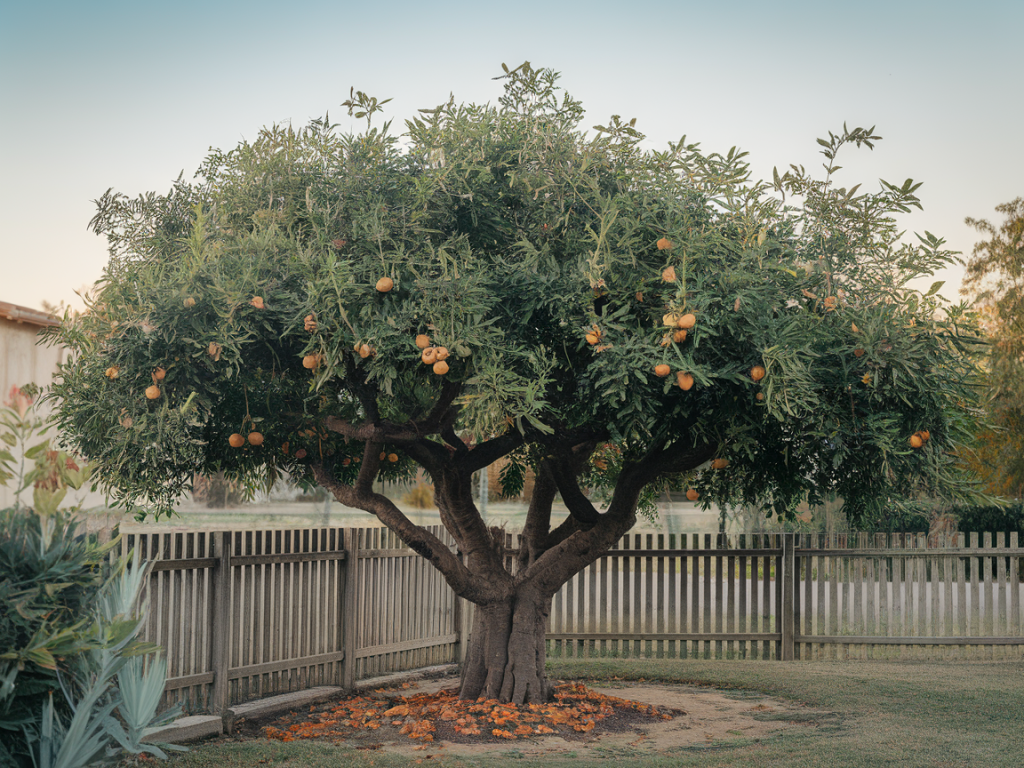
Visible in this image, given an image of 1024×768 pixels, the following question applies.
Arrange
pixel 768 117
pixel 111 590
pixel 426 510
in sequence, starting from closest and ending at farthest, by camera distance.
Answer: pixel 111 590 < pixel 768 117 < pixel 426 510

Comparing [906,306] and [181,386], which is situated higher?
[906,306]

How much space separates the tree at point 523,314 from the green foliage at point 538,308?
0.08 feet

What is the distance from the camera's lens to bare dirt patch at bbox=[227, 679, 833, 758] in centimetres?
709

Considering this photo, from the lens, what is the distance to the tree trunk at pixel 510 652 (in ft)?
26.8

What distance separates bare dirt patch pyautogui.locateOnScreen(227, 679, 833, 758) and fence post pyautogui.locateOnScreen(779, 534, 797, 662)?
277 centimetres

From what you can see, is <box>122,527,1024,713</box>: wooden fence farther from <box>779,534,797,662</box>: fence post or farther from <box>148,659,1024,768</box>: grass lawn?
<box>148,659,1024,768</box>: grass lawn


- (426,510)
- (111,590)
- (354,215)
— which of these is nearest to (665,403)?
(354,215)

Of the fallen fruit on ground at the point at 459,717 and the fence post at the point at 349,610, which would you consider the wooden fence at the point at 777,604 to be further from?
the fallen fruit on ground at the point at 459,717

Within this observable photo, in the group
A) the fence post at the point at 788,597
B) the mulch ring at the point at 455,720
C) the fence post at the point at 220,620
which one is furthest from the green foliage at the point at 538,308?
the fence post at the point at 788,597

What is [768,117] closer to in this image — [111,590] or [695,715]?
[695,715]

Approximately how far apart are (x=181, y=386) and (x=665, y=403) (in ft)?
10.5

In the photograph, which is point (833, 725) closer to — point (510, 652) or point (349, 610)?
point (510, 652)

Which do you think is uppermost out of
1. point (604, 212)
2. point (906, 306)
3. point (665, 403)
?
point (604, 212)

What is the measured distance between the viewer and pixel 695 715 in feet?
27.6
